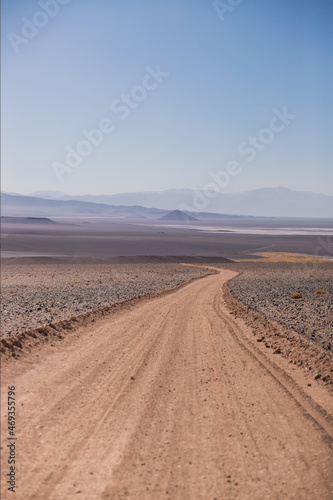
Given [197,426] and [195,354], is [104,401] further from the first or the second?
[195,354]

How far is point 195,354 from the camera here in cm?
974

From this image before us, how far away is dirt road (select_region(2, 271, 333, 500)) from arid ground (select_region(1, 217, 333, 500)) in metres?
0.02

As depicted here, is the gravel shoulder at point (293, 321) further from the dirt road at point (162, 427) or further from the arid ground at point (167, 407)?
the dirt road at point (162, 427)

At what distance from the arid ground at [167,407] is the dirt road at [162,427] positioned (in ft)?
0.05

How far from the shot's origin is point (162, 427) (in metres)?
5.88

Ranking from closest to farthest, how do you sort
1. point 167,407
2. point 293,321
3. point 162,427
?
point 162,427 < point 167,407 < point 293,321

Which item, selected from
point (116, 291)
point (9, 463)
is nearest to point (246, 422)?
point (9, 463)

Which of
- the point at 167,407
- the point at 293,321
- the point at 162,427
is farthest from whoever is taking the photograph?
the point at 293,321

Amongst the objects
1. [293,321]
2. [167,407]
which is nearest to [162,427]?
[167,407]

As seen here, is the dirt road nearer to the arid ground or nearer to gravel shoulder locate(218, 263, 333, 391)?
the arid ground

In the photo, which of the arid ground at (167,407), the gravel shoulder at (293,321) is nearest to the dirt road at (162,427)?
the arid ground at (167,407)

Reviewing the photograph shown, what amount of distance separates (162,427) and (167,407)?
0.71 metres

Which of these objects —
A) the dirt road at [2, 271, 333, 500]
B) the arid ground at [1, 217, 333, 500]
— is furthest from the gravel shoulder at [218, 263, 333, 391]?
the dirt road at [2, 271, 333, 500]

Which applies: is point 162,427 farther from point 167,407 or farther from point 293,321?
point 293,321
